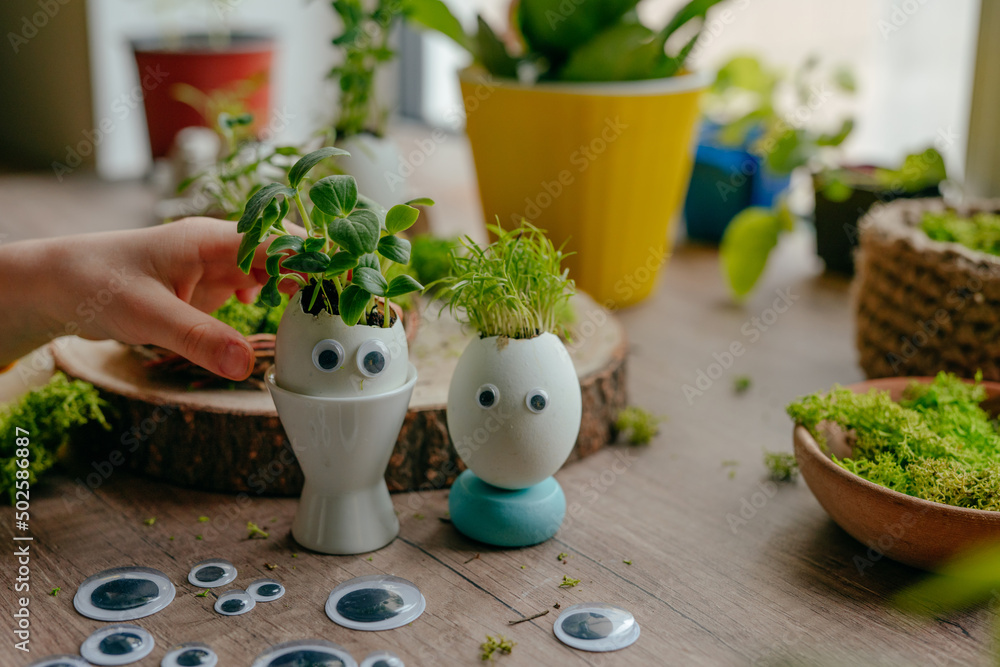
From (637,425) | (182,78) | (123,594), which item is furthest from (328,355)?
(182,78)

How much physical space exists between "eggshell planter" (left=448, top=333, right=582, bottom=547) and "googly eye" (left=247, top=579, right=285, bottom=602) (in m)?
0.16

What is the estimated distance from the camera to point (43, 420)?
800 millimetres

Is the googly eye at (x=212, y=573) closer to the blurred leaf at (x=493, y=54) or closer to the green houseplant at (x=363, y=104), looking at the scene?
the green houseplant at (x=363, y=104)

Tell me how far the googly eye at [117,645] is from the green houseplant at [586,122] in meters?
0.75

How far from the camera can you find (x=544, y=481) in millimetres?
755

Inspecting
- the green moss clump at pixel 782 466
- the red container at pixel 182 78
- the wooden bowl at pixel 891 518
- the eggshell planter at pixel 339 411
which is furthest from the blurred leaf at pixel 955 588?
the red container at pixel 182 78

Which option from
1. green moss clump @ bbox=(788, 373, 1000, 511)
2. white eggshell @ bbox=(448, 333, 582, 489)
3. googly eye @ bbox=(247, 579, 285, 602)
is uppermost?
white eggshell @ bbox=(448, 333, 582, 489)

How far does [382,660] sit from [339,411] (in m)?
0.17

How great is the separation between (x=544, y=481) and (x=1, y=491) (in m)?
0.47

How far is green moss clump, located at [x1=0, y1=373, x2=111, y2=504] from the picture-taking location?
0.79 meters

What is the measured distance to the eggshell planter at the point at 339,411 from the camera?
0.65m

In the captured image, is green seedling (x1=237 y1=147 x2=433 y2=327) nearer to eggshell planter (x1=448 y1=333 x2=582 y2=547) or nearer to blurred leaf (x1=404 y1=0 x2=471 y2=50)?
eggshell planter (x1=448 y1=333 x2=582 y2=547)

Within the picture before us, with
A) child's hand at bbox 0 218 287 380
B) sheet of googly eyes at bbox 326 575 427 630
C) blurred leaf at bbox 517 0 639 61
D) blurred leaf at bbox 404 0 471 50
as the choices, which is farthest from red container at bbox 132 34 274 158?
sheet of googly eyes at bbox 326 575 427 630

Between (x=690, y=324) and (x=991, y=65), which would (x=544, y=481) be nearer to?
(x=690, y=324)
